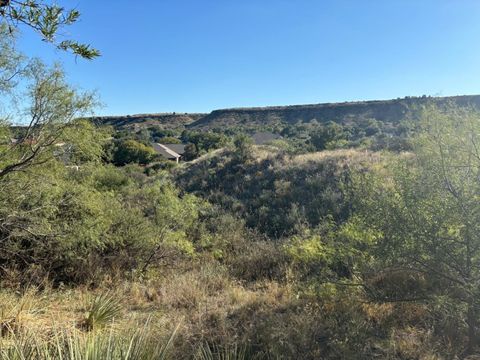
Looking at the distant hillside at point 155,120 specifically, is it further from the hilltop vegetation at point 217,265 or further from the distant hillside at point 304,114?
the hilltop vegetation at point 217,265

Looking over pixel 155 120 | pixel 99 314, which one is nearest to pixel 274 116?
pixel 155 120

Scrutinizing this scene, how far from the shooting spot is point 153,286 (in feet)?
25.7

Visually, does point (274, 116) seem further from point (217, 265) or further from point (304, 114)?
point (217, 265)

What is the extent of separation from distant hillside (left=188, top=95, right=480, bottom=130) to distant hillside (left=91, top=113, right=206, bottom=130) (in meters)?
6.64

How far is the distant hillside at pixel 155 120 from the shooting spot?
279 ft

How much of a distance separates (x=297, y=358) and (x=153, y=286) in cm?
410

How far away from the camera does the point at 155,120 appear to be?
297 ft

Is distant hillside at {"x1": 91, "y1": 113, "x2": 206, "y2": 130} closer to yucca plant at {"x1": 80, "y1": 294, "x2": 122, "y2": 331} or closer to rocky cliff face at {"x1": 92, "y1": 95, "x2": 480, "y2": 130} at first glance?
rocky cliff face at {"x1": 92, "y1": 95, "x2": 480, "y2": 130}

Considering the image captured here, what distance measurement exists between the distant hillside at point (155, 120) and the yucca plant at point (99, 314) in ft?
258

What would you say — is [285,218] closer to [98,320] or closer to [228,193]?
[228,193]

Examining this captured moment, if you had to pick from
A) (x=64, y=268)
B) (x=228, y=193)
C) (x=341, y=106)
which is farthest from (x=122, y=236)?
(x=341, y=106)

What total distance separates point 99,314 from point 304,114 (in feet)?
225

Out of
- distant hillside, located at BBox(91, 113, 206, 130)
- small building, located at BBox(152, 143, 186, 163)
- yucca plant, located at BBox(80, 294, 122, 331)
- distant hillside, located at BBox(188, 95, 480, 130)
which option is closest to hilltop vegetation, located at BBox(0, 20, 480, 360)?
yucca plant, located at BBox(80, 294, 122, 331)

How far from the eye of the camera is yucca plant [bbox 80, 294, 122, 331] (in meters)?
5.16
